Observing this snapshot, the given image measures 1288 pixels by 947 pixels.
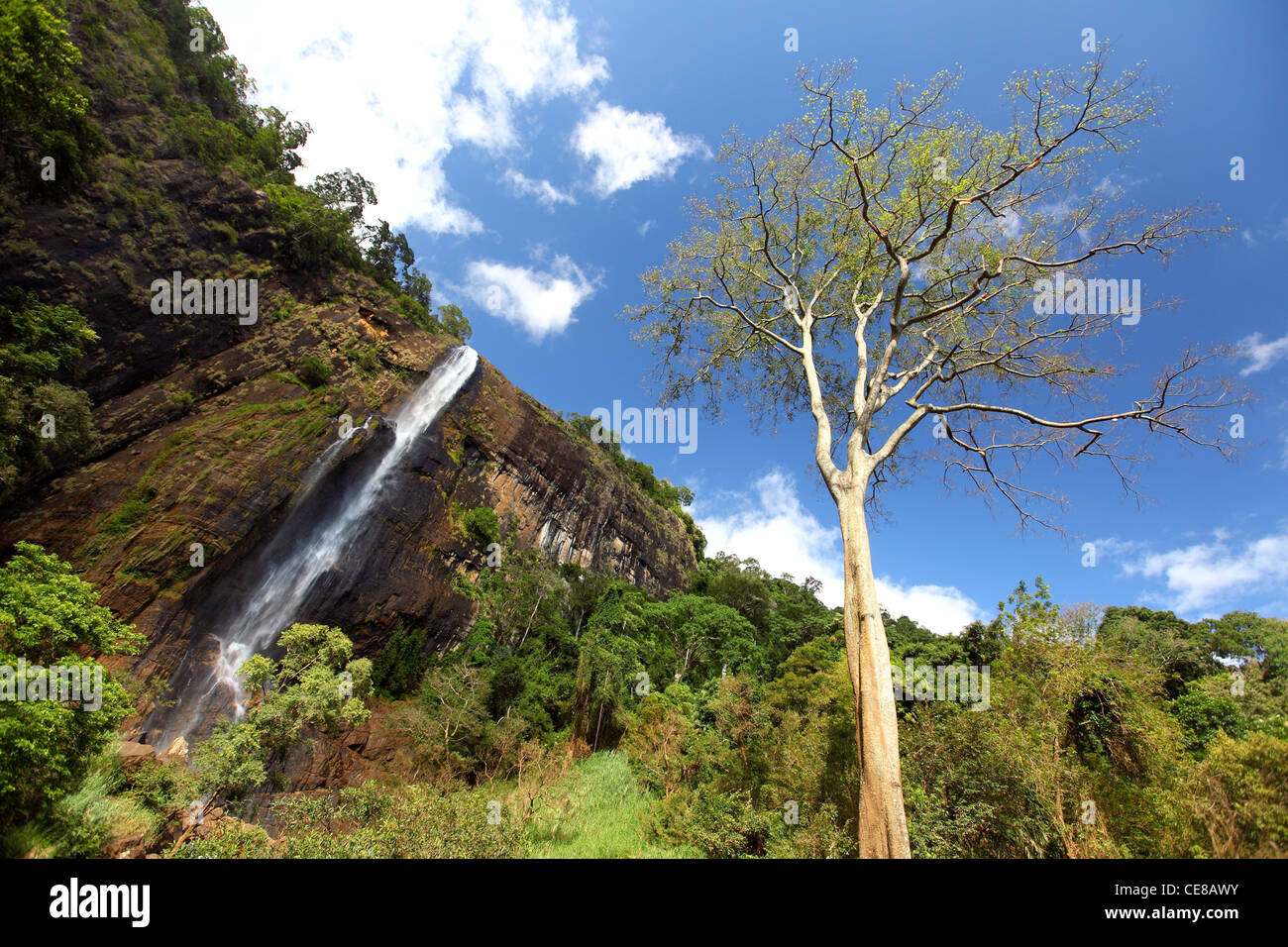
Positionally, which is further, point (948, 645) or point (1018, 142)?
point (948, 645)

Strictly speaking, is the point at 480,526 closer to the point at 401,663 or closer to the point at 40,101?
the point at 401,663

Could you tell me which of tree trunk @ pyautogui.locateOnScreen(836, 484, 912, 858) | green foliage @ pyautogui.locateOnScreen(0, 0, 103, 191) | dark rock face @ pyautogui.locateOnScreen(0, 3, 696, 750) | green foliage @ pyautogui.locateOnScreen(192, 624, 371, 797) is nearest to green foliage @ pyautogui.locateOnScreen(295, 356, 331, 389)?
dark rock face @ pyautogui.locateOnScreen(0, 3, 696, 750)

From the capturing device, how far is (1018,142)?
7.83 meters

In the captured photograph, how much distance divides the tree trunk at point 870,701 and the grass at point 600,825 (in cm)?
807

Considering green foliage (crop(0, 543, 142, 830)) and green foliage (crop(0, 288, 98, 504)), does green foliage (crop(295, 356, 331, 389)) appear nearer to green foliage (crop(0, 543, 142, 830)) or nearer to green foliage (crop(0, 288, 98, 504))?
green foliage (crop(0, 288, 98, 504))

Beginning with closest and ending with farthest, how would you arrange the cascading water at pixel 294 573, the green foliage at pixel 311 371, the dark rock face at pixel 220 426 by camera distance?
the cascading water at pixel 294 573 < the dark rock face at pixel 220 426 < the green foliage at pixel 311 371

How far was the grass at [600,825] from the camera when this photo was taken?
504 inches

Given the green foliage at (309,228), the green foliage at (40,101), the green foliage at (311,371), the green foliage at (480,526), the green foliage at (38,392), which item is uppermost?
the green foliage at (309,228)

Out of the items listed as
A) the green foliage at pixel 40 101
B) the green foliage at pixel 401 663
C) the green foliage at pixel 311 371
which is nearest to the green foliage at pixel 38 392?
the green foliage at pixel 40 101

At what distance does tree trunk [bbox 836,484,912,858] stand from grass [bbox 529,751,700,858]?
26.5 feet

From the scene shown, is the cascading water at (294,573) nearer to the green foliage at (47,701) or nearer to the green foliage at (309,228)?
the green foliage at (47,701)
